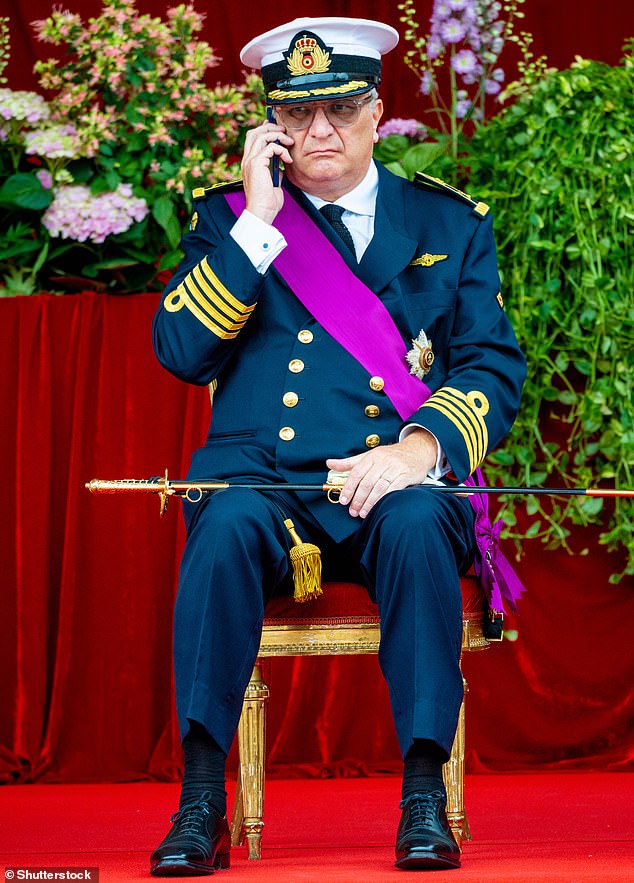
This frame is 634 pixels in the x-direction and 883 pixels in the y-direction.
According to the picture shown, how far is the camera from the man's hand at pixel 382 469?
2.15 m

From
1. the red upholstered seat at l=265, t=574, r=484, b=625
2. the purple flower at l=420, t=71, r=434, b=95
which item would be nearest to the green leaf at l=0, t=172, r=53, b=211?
the purple flower at l=420, t=71, r=434, b=95

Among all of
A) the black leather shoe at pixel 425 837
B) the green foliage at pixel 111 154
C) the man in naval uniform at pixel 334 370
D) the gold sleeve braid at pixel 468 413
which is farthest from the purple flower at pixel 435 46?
the black leather shoe at pixel 425 837

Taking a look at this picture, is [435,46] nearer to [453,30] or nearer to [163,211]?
[453,30]

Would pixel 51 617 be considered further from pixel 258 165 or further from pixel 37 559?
pixel 258 165

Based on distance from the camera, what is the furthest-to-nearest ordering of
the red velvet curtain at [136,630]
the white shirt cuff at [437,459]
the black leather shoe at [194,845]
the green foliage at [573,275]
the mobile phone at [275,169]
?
the red velvet curtain at [136,630] → the green foliage at [573,275] → the mobile phone at [275,169] → the white shirt cuff at [437,459] → the black leather shoe at [194,845]

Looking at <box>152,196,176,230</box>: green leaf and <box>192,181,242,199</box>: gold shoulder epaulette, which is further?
<box>152,196,176,230</box>: green leaf

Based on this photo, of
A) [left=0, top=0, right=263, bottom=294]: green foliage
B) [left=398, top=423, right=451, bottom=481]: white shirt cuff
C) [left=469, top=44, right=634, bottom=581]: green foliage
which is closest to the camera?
[left=398, top=423, right=451, bottom=481]: white shirt cuff

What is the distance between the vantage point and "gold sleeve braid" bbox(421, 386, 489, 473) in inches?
88.1

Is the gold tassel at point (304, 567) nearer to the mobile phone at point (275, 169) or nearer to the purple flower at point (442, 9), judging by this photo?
the mobile phone at point (275, 169)

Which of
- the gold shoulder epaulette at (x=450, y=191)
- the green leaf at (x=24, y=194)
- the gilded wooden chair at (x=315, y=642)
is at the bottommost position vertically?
the gilded wooden chair at (x=315, y=642)

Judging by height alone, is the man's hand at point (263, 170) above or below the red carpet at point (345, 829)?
above

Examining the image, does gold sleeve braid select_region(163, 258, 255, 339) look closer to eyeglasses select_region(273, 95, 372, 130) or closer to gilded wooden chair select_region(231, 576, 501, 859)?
eyeglasses select_region(273, 95, 372, 130)

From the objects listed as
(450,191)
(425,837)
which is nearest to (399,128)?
(450,191)

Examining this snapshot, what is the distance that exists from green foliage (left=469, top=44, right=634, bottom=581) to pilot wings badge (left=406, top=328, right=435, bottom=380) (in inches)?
36.6
